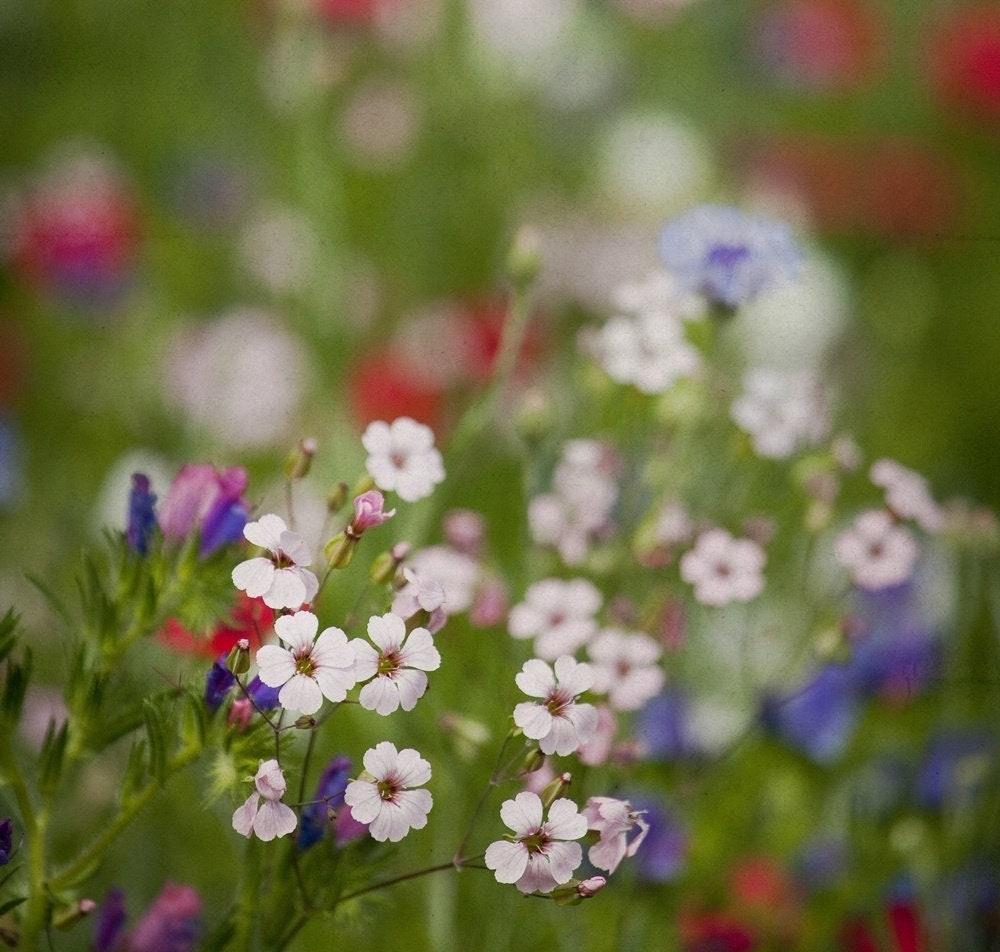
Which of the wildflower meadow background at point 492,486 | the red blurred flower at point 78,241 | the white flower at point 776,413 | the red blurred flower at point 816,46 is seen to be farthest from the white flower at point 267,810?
the red blurred flower at point 816,46

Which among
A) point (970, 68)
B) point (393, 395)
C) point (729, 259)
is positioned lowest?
point (729, 259)

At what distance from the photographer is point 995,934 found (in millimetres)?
499

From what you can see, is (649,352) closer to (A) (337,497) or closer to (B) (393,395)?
(A) (337,497)

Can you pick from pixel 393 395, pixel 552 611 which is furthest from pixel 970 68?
pixel 552 611

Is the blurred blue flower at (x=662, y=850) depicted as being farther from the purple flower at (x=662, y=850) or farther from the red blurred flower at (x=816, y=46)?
the red blurred flower at (x=816, y=46)

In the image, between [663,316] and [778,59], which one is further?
[778,59]

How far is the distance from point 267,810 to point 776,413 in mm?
236

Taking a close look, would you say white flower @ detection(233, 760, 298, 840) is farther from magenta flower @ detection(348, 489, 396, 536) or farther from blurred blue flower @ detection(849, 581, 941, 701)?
blurred blue flower @ detection(849, 581, 941, 701)

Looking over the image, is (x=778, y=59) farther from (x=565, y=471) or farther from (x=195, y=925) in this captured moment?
(x=195, y=925)

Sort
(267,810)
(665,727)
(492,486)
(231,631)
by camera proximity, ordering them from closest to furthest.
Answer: (267,810), (231,631), (665,727), (492,486)

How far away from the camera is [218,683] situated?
0.33 metres

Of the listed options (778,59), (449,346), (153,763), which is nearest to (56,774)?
(153,763)

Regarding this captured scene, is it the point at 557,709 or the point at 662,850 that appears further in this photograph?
the point at 662,850

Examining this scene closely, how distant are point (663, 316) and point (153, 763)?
8.6 inches
